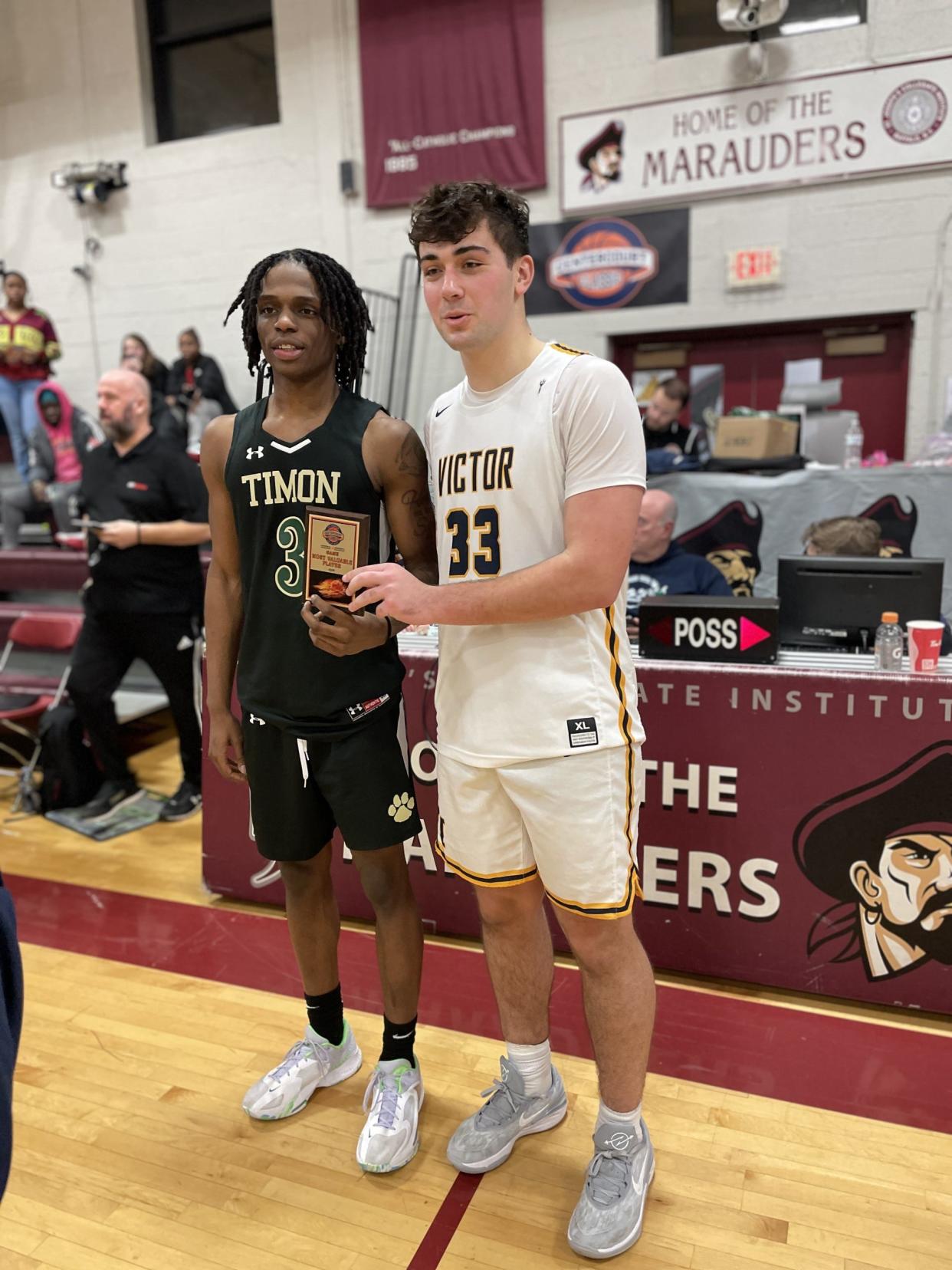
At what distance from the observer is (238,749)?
2.14 metres

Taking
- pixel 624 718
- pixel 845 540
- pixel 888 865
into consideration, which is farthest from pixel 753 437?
pixel 624 718

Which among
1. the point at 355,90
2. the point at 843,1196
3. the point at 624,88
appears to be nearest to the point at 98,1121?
the point at 843,1196

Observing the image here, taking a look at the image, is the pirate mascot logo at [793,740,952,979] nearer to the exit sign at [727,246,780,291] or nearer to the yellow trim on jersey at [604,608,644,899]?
the yellow trim on jersey at [604,608,644,899]

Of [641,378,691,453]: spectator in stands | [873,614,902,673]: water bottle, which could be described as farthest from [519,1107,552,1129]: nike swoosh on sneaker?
[641,378,691,453]: spectator in stands

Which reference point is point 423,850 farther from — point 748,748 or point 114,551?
point 114,551

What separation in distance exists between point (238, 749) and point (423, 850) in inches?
36.8

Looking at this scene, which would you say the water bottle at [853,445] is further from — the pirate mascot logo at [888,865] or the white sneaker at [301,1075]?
the white sneaker at [301,1075]

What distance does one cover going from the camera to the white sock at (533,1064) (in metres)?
2.01

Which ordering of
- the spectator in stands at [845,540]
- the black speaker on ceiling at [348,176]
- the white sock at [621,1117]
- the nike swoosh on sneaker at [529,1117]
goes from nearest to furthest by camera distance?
the white sock at [621,1117]
the nike swoosh on sneaker at [529,1117]
the spectator in stands at [845,540]
the black speaker on ceiling at [348,176]

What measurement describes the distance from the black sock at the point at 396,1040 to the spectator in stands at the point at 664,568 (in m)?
1.96

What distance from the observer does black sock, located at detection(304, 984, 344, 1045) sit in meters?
2.19

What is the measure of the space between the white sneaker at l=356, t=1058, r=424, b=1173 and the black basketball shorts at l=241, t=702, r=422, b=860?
1.76 feet

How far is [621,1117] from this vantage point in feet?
5.94

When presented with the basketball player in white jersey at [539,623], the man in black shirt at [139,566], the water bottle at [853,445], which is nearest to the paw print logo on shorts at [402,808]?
the basketball player in white jersey at [539,623]
